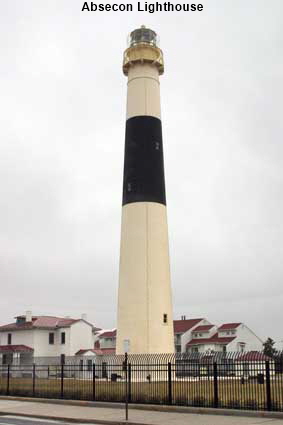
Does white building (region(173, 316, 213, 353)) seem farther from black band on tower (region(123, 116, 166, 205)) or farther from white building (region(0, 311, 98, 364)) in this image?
black band on tower (region(123, 116, 166, 205))

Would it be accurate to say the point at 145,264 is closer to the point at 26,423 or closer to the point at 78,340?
the point at 26,423

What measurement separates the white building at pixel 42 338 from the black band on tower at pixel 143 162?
98.1ft

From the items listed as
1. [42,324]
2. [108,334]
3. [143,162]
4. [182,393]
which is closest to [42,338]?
[42,324]

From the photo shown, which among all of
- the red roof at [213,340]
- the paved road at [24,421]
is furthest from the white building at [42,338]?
the paved road at [24,421]

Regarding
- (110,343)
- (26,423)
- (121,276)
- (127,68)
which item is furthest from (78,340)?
(26,423)

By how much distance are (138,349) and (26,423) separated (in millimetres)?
16220

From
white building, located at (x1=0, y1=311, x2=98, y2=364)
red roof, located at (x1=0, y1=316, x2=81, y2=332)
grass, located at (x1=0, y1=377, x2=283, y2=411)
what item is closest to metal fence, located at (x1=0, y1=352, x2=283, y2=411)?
grass, located at (x1=0, y1=377, x2=283, y2=411)

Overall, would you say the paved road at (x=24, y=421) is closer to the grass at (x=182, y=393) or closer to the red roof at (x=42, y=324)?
the grass at (x=182, y=393)

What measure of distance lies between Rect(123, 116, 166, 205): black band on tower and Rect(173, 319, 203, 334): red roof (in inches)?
1651

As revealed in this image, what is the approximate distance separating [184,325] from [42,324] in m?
21.8

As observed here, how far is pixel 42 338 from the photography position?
210 ft

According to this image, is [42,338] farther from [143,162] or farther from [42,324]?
[143,162]

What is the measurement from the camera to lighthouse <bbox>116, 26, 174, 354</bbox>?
3644 centimetres

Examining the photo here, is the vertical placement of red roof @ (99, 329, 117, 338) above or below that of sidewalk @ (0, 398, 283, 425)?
above
